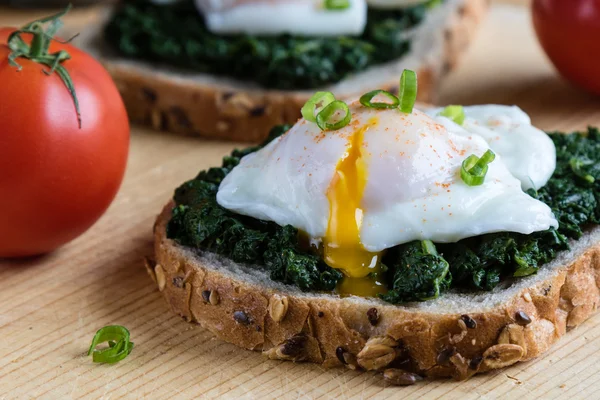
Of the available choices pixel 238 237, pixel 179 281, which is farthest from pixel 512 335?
pixel 179 281

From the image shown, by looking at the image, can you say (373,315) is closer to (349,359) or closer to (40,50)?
(349,359)

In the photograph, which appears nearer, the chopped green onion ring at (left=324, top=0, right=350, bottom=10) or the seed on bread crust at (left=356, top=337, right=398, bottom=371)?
the seed on bread crust at (left=356, top=337, right=398, bottom=371)

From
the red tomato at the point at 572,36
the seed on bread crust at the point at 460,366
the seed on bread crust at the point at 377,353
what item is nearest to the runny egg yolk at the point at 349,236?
the seed on bread crust at the point at 377,353

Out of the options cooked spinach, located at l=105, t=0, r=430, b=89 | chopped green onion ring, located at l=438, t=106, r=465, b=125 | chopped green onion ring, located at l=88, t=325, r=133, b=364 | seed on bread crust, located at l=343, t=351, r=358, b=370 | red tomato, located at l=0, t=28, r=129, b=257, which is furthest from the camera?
cooked spinach, located at l=105, t=0, r=430, b=89

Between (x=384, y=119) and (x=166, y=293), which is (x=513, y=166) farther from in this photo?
(x=166, y=293)

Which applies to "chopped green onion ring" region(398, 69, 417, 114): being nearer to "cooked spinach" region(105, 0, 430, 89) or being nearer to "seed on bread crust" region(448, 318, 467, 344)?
"seed on bread crust" region(448, 318, 467, 344)

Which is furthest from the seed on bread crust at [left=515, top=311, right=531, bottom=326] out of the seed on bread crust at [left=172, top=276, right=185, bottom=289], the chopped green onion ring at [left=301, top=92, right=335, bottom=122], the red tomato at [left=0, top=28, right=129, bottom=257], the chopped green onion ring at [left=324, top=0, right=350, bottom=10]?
the chopped green onion ring at [left=324, top=0, right=350, bottom=10]

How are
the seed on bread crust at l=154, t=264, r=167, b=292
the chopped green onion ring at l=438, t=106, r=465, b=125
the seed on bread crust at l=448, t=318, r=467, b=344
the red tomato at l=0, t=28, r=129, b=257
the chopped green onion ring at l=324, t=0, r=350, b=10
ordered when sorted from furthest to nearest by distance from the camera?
the chopped green onion ring at l=324, t=0, r=350, b=10
the chopped green onion ring at l=438, t=106, r=465, b=125
the seed on bread crust at l=154, t=264, r=167, b=292
the red tomato at l=0, t=28, r=129, b=257
the seed on bread crust at l=448, t=318, r=467, b=344

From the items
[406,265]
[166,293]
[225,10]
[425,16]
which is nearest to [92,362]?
[166,293]
